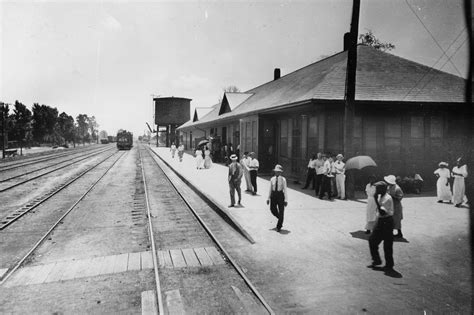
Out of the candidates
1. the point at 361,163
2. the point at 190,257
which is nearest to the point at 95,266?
the point at 190,257

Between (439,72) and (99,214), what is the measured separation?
58.2ft

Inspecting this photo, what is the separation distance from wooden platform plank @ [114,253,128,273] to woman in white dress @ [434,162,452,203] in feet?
33.2

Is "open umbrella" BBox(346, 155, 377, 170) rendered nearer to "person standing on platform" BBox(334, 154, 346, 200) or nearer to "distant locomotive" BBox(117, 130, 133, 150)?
"person standing on platform" BBox(334, 154, 346, 200)

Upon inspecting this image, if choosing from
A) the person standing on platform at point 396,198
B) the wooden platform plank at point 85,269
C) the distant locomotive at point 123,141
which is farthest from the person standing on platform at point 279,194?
the distant locomotive at point 123,141

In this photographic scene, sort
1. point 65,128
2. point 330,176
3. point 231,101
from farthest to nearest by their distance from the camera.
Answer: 1. point 65,128
2. point 231,101
3. point 330,176

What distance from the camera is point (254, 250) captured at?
22.2ft

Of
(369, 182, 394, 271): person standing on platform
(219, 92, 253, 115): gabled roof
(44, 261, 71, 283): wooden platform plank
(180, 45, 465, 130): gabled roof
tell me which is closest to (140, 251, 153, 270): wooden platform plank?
(44, 261, 71, 283): wooden platform plank

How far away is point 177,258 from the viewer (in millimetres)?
6398

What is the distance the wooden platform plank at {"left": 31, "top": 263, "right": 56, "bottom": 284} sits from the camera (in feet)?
17.8

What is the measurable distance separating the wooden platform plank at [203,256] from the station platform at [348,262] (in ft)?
1.80

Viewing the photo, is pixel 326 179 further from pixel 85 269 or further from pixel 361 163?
pixel 85 269

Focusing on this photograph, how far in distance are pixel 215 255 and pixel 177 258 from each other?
2.45 ft

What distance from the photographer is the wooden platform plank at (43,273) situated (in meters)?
5.42

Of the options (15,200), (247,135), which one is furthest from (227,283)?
(247,135)
